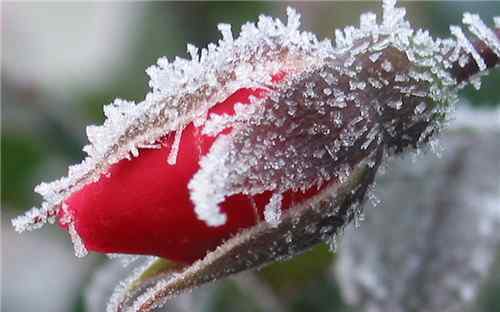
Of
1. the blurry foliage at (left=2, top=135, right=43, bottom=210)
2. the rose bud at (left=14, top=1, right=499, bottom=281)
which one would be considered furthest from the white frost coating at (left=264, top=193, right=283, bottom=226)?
the blurry foliage at (left=2, top=135, right=43, bottom=210)

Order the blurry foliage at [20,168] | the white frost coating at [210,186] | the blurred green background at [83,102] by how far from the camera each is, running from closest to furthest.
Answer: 1. the white frost coating at [210,186]
2. the blurred green background at [83,102]
3. the blurry foliage at [20,168]

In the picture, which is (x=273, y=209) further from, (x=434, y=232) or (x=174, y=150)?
(x=434, y=232)

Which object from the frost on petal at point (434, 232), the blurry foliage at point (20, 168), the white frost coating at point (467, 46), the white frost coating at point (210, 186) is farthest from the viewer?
the blurry foliage at point (20, 168)

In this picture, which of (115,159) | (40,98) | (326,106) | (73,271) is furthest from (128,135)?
(73,271)

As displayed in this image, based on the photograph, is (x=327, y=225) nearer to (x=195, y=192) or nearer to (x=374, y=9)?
(x=195, y=192)

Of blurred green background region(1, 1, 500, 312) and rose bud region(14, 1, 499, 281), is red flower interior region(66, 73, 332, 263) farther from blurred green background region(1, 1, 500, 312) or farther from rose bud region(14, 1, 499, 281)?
blurred green background region(1, 1, 500, 312)

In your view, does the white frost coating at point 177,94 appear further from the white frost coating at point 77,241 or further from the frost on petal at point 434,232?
the frost on petal at point 434,232

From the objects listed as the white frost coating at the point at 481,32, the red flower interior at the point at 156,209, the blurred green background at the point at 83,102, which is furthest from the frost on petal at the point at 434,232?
the red flower interior at the point at 156,209
